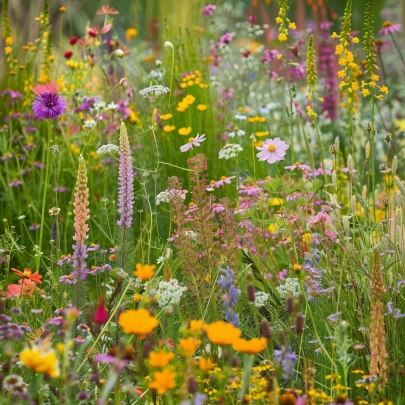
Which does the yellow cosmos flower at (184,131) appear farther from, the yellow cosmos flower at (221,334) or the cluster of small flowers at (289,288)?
the yellow cosmos flower at (221,334)

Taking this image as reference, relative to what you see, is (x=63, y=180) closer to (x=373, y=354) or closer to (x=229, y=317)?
(x=229, y=317)

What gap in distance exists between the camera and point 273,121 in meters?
5.28

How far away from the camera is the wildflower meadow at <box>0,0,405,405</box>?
72.5 inches

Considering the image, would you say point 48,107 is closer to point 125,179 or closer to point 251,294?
point 125,179

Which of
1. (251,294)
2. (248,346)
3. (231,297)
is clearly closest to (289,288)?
(231,297)

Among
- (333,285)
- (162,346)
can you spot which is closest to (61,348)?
(162,346)

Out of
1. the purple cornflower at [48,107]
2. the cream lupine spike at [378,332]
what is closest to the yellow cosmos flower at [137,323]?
the cream lupine spike at [378,332]

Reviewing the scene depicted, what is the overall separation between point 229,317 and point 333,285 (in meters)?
0.66

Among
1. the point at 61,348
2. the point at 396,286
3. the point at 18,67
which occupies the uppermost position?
the point at 18,67

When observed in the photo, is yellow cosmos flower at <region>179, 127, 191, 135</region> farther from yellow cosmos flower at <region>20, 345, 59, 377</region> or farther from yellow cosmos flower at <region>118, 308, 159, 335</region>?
yellow cosmos flower at <region>20, 345, 59, 377</region>

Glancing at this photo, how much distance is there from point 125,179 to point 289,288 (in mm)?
624

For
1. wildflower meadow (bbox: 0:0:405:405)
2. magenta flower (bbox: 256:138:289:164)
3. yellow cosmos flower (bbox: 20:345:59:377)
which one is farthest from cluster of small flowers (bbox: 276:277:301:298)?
yellow cosmos flower (bbox: 20:345:59:377)

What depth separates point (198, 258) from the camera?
2.71 m

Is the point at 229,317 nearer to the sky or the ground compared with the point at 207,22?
nearer to the ground
